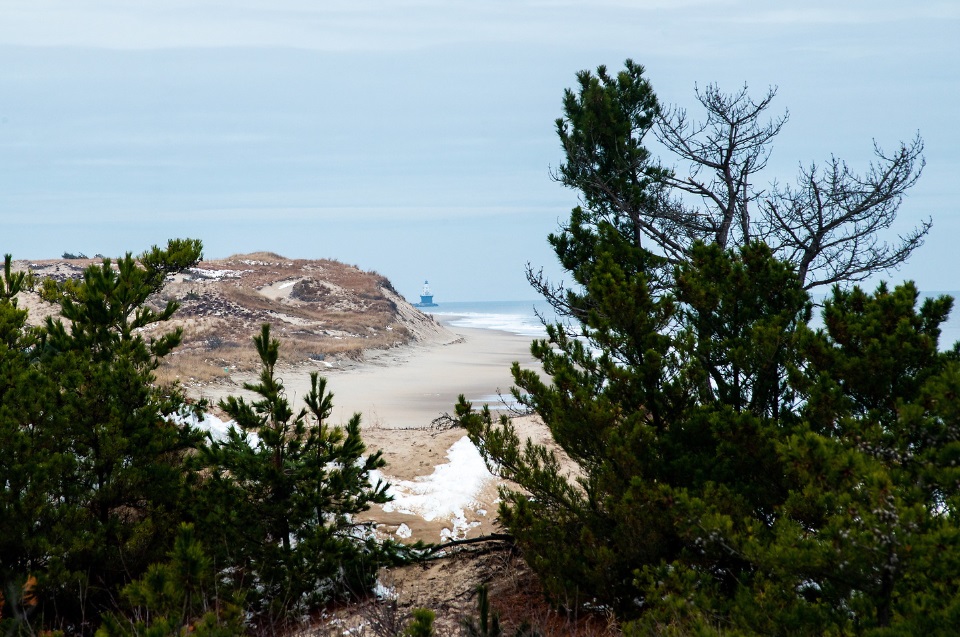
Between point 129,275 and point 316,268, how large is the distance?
172 feet

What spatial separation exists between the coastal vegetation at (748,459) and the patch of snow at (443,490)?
388 cm

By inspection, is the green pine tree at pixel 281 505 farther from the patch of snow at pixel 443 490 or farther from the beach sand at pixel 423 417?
the patch of snow at pixel 443 490

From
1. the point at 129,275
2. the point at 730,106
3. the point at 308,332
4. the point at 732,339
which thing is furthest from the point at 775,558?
the point at 308,332

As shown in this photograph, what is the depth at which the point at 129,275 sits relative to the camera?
333 inches

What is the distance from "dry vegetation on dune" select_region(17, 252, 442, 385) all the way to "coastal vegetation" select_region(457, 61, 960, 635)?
18.1 meters

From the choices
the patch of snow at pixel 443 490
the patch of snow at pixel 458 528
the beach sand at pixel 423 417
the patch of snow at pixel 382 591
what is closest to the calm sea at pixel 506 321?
the beach sand at pixel 423 417

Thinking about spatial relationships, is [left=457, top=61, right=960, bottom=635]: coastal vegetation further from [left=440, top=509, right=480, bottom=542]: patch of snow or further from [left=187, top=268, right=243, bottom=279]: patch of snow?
[left=187, top=268, right=243, bottom=279]: patch of snow

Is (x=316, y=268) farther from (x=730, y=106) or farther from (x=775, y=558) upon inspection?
(x=775, y=558)

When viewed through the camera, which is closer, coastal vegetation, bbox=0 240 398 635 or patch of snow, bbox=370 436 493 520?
coastal vegetation, bbox=0 240 398 635

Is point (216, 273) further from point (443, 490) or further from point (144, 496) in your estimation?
point (144, 496)

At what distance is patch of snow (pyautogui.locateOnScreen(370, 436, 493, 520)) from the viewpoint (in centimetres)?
1088

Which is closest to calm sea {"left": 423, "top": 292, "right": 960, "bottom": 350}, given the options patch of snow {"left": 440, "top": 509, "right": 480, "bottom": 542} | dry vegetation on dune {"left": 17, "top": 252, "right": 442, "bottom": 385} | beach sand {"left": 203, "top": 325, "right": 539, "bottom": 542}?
beach sand {"left": 203, "top": 325, "right": 539, "bottom": 542}

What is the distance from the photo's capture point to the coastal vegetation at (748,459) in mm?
4090

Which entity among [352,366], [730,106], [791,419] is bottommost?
[352,366]
